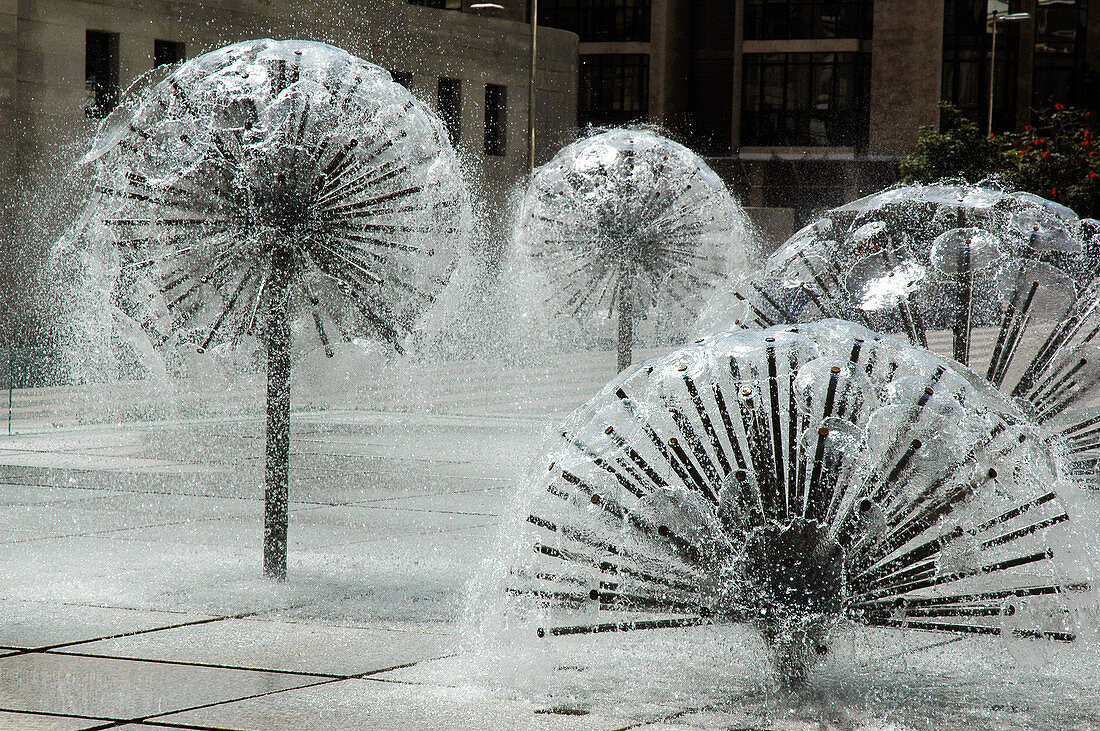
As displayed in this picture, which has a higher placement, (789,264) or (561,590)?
(789,264)

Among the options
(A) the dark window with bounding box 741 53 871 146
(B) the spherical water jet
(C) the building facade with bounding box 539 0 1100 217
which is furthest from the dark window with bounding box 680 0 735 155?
(B) the spherical water jet

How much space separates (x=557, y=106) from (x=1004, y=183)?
36.7 ft

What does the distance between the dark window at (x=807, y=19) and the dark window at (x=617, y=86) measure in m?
4.08

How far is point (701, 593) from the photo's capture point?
4969 millimetres

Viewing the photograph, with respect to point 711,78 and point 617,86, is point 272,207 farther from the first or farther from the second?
point 617,86

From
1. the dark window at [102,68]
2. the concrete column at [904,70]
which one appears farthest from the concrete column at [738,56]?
the dark window at [102,68]

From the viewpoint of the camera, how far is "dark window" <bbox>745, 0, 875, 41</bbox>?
49688mm

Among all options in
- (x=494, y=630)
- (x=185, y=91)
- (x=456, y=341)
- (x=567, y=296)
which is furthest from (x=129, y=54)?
(x=494, y=630)

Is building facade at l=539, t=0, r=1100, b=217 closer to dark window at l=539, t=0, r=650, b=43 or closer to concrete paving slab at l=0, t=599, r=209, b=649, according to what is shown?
dark window at l=539, t=0, r=650, b=43

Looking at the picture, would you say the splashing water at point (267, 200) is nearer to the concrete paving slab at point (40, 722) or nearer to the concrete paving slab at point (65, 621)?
the concrete paving slab at point (65, 621)

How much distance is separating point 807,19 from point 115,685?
48299mm

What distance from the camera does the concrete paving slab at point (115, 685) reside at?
16.4 feet

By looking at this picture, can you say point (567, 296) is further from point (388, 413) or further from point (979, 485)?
point (979, 485)

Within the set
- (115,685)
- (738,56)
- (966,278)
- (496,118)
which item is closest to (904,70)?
(738,56)
